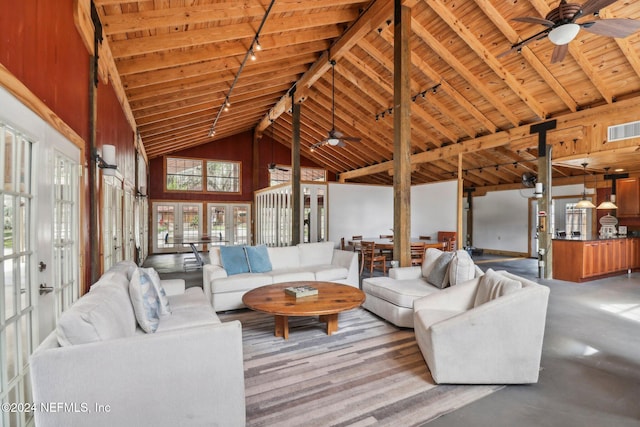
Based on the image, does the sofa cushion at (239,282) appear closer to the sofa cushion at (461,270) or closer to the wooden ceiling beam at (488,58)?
the sofa cushion at (461,270)

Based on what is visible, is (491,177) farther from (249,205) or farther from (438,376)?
(438,376)

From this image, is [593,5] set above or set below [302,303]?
above

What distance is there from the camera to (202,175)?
12078 millimetres

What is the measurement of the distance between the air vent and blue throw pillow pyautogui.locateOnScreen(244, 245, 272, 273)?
640 cm

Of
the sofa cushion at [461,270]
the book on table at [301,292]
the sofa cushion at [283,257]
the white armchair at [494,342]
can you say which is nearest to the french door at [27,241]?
the book on table at [301,292]

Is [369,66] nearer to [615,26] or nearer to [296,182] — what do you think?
[296,182]

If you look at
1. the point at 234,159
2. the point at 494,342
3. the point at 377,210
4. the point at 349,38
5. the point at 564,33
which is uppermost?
the point at 349,38

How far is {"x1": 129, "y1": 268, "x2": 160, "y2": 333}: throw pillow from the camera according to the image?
2.30 m

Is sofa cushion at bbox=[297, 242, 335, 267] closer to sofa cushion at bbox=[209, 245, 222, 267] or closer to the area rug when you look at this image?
sofa cushion at bbox=[209, 245, 222, 267]

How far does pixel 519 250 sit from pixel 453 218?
4.32 m

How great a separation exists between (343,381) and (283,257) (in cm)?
277

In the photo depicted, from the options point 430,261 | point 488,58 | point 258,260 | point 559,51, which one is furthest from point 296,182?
point 559,51

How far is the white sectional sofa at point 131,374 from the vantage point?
1465 mm

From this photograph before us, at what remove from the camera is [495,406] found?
6.65ft
